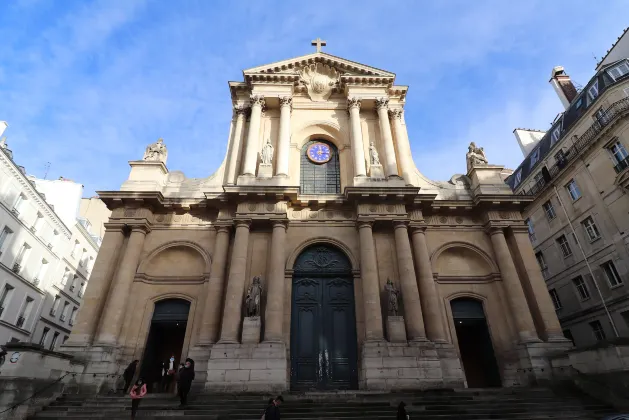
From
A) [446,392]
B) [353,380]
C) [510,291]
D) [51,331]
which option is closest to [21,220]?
[51,331]

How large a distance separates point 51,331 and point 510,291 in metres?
31.8

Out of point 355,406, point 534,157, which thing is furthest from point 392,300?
point 534,157

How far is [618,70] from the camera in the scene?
2206 centimetres

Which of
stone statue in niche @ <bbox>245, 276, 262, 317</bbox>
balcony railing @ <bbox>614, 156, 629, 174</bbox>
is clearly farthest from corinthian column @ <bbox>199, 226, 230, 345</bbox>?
balcony railing @ <bbox>614, 156, 629, 174</bbox>

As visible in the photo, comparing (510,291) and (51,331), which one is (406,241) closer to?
(510,291)

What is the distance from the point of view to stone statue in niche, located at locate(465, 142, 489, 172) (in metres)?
18.7

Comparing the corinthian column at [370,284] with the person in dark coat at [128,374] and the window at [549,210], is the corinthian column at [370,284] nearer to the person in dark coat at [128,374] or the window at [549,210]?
the person in dark coat at [128,374]

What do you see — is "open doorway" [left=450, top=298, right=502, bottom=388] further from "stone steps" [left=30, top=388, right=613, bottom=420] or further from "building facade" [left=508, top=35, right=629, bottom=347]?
"building facade" [left=508, top=35, right=629, bottom=347]

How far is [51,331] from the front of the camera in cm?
2900

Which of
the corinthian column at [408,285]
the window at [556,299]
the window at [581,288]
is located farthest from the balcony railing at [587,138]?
the corinthian column at [408,285]

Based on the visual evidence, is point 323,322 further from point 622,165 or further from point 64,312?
point 64,312

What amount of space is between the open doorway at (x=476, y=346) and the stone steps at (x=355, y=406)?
390 cm

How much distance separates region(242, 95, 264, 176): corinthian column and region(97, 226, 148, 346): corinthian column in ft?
17.4

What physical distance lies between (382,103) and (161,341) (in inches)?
627
